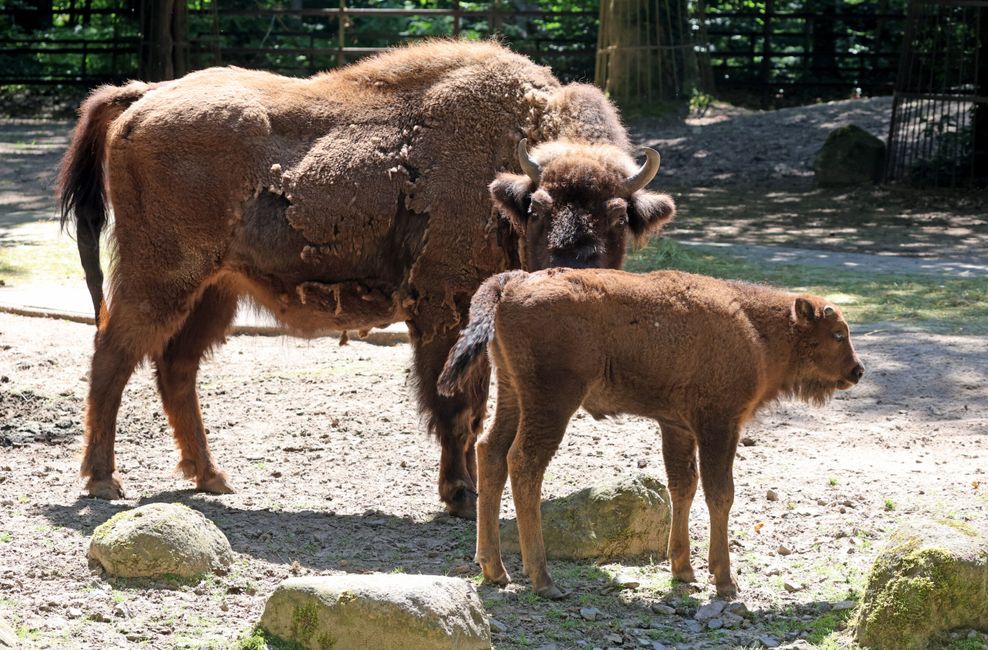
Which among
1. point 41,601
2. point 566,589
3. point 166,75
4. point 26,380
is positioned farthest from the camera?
point 166,75

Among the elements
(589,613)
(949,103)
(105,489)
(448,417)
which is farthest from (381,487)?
(949,103)

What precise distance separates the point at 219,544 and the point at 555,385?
1.64m

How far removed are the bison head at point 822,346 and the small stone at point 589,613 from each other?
55.4 inches

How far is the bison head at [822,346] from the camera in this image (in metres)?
5.59

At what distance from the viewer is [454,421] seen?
22.1ft

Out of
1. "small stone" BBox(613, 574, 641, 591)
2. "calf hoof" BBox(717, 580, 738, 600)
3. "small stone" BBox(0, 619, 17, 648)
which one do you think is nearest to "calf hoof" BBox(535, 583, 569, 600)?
"small stone" BBox(613, 574, 641, 591)

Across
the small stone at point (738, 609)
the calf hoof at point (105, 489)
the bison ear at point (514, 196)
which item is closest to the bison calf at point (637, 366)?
the small stone at point (738, 609)

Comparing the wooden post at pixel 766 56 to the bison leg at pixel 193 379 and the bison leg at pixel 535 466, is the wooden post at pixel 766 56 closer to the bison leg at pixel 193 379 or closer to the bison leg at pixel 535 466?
the bison leg at pixel 193 379

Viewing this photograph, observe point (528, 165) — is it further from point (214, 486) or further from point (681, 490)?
point (214, 486)

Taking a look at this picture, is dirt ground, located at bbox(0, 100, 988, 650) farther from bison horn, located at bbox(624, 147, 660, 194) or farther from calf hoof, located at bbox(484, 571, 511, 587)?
bison horn, located at bbox(624, 147, 660, 194)

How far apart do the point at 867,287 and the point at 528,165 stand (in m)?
6.25

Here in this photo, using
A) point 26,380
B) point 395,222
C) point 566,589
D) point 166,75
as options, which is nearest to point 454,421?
point 395,222

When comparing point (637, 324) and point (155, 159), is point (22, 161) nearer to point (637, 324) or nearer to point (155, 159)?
point (155, 159)

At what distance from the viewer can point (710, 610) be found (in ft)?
17.1
